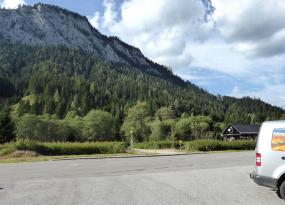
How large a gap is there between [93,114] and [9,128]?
61293 mm

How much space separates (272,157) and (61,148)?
107ft

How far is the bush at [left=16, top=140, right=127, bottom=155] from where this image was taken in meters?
39.7

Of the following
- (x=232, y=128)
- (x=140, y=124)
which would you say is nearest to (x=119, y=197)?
(x=232, y=128)

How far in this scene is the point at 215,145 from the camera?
2098 inches

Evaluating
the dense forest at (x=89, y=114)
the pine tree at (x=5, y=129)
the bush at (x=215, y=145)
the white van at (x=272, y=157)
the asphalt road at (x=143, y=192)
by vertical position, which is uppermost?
the dense forest at (x=89, y=114)

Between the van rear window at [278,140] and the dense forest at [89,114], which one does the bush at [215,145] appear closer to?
the dense forest at [89,114]

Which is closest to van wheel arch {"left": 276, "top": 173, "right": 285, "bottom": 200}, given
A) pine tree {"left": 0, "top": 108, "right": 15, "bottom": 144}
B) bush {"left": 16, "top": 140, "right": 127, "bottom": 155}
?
bush {"left": 16, "top": 140, "right": 127, "bottom": 155}

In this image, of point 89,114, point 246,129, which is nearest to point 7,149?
point 246,129

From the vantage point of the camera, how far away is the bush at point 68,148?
39681 mm

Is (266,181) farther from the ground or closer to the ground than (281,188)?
farther from the ground

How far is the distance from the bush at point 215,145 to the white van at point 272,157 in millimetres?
39681

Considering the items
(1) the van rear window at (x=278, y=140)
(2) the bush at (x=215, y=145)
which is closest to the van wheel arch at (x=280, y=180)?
(1) the van rear window at (x=278, y=140)

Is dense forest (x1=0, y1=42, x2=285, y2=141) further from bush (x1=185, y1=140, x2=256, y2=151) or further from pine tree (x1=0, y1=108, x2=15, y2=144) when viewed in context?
bush (x1=185, y1=140, x2=256, y2=151)

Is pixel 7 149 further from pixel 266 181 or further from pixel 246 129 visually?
pixel 246 129
